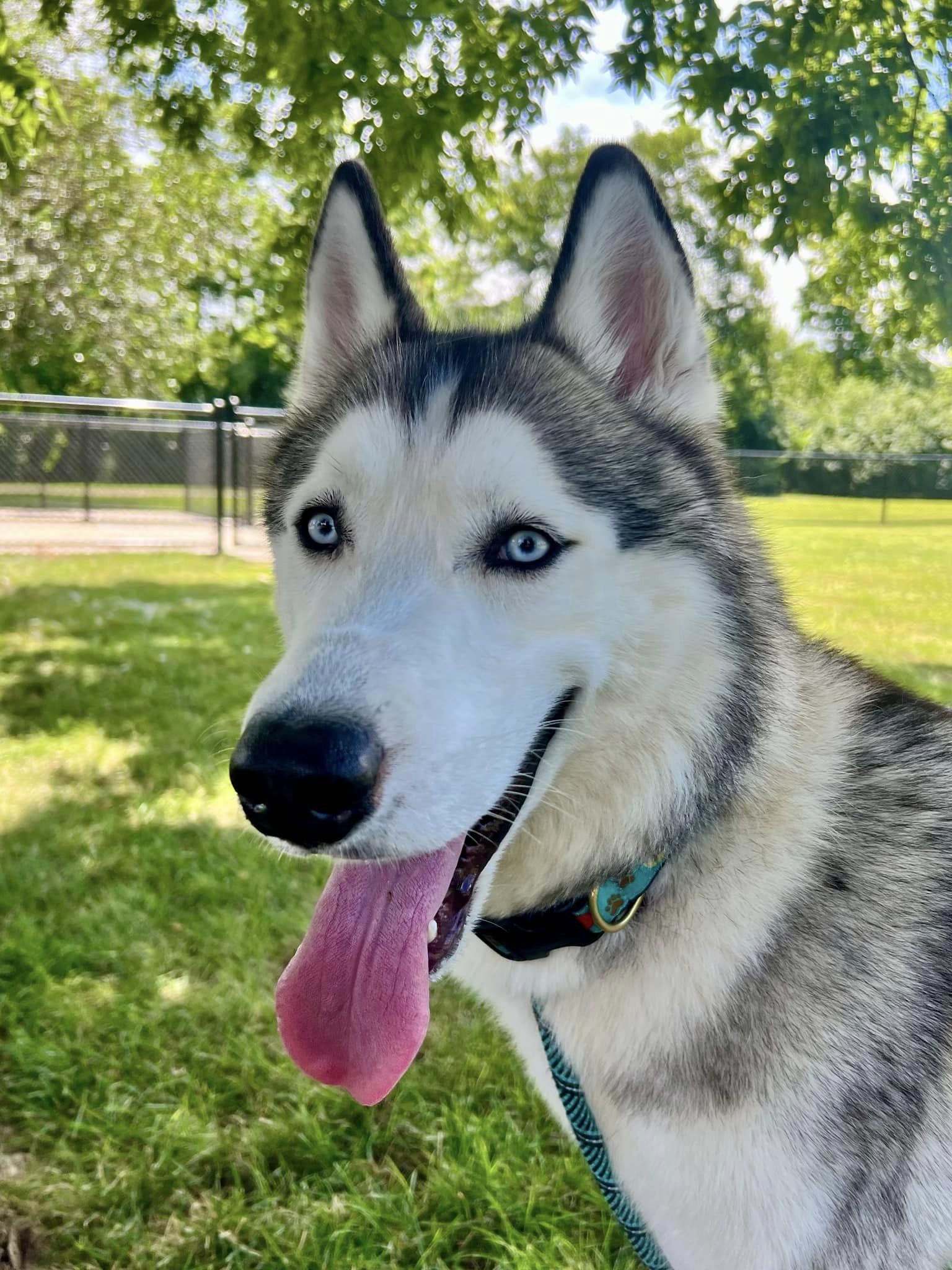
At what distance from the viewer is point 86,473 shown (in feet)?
44.9

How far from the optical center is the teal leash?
1.61 m

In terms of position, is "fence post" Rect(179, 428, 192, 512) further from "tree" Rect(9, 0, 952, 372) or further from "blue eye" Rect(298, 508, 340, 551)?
"blue eye" Rect(298, 508, 340, 551)

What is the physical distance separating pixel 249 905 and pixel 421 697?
2.67 meters

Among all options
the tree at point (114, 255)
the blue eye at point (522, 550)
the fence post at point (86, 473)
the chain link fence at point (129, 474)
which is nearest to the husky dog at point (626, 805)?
the blue eye at point (522, 550)

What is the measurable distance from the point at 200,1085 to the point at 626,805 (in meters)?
1.85

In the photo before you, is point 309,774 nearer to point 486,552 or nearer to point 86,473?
point 486,552

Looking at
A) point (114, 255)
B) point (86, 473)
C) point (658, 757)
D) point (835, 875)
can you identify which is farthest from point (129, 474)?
point (835, 875)

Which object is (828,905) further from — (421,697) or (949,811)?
(421,697)

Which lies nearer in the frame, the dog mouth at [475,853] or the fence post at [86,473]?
the dog mouth at [475,853]

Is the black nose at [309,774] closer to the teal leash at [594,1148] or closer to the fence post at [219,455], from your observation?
the teal leash at [594,1148]

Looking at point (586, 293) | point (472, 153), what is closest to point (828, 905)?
point (586, 293)

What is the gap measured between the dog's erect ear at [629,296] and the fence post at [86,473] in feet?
40.9

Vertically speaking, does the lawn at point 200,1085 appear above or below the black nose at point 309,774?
below

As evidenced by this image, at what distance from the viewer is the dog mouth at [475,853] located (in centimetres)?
151
